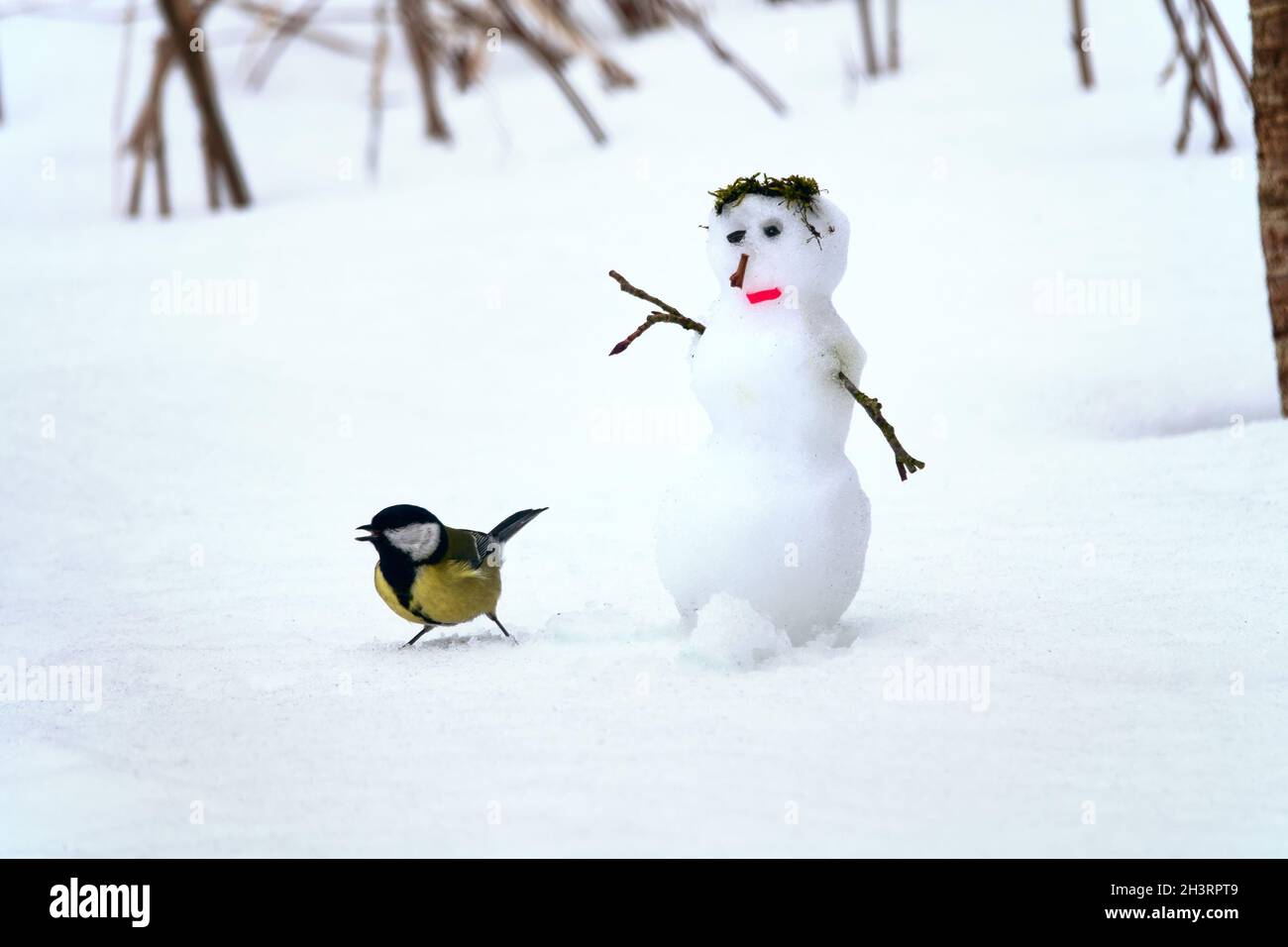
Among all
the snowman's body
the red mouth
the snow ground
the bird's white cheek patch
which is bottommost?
the snow ground

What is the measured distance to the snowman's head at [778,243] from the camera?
269 centimetres

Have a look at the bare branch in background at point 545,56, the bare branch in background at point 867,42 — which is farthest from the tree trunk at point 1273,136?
the bare branch in background at point 545,56

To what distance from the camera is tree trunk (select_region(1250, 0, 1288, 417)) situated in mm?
3752

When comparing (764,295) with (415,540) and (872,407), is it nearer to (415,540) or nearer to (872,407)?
(872,407)

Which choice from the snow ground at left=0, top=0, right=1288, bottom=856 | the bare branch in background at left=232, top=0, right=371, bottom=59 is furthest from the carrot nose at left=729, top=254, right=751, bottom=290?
the bare branch in background at left=232, top=0, right=371, bottom=59

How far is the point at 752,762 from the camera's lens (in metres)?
2.29

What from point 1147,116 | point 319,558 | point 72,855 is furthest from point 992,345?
point 72,855

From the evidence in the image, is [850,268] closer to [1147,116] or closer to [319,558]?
[1147,116]

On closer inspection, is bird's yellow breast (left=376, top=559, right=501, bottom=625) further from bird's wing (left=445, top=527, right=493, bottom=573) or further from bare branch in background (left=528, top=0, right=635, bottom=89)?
bare branch in background (left=528, top=0, right=635, bottom=89)

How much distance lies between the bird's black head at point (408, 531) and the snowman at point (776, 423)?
483 mm

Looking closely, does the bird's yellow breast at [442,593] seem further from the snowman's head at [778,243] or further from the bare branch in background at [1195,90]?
the bare branch in background at [1195,90]

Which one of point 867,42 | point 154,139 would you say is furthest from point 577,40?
point 154,139
